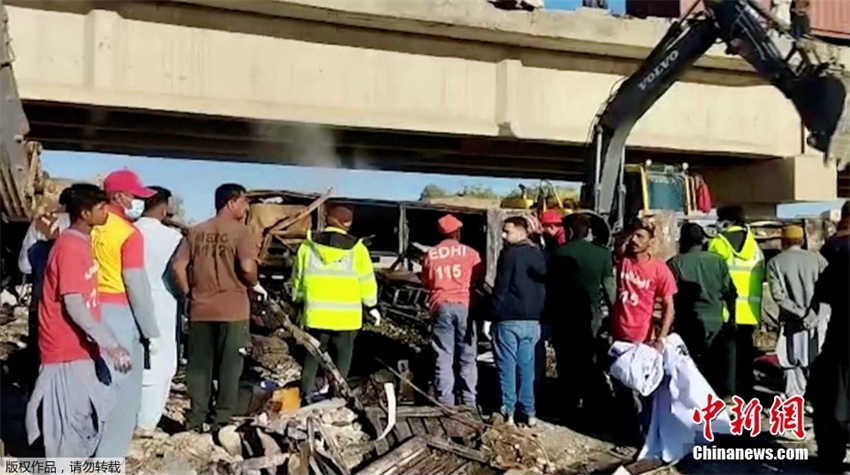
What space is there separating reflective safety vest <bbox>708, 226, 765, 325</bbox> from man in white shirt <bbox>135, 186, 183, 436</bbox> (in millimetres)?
4665

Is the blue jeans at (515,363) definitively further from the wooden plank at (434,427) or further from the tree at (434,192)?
the tree at (434,192)

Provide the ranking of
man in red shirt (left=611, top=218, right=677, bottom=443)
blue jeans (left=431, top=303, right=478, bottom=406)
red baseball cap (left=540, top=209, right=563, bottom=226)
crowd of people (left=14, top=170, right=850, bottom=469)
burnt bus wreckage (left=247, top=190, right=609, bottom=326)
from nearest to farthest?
crowd of people (left=14, top=170, right=850, bottom=469), man in red shirt (left=611, top=218, right=677, bottom=443), blue jeans (left=431, top=303, right=478, bottom=406), red baseball cap (left=540, top=209, right=563, bottom=226), burnt bus wreckage (left=247, top=190, right=609, bottom=326)

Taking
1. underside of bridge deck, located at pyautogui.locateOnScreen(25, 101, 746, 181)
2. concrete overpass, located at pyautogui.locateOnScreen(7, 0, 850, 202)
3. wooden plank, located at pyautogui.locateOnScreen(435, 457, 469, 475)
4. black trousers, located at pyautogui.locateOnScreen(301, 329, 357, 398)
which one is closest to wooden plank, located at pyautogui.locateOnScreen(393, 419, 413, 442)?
wooden plank, located at pyautogui.locateOnScreen(435, 457, 469, 475)

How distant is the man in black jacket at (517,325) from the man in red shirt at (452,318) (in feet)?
1.10

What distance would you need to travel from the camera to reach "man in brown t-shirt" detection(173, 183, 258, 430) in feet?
24.9

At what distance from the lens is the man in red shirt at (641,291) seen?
7.73 m

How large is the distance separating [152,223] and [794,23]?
6841 millimetres

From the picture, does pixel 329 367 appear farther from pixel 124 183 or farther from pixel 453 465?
pixel 124 183

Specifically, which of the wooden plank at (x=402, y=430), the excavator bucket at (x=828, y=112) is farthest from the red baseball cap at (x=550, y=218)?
the wooden plank at (x=402, y=430)

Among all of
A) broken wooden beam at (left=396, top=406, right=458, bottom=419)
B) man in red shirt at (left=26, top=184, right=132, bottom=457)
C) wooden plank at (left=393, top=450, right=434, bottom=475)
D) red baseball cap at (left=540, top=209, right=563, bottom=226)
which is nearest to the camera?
man in red shirt at (left=26, top=184, right=132, bottom=457)

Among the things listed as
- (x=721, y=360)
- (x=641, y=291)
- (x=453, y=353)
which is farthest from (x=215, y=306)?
(x=721, y=360)

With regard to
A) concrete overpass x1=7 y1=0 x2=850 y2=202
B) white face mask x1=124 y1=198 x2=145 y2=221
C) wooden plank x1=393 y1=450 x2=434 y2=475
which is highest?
concrete overpass x1=7 y1=0 x2=850 y2=202

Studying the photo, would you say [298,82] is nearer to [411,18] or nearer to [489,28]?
[411,18]

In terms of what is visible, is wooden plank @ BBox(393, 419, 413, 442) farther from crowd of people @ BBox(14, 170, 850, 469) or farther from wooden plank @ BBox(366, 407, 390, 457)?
crowd of people @ BBox(14, 170, 850, 469)
